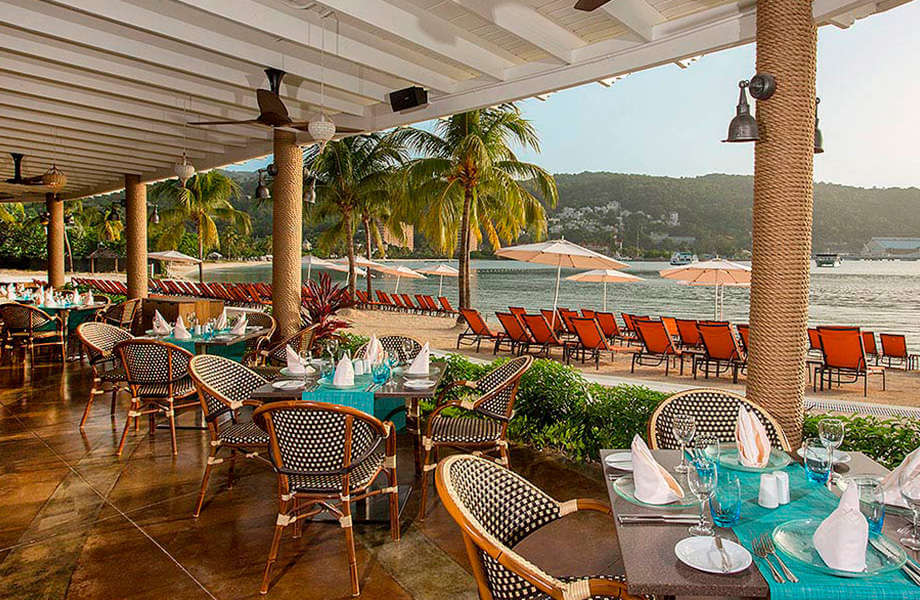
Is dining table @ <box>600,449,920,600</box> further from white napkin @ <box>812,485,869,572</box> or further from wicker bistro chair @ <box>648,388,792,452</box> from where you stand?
wicker bistro chair @ <box>648,388,792,452</box>

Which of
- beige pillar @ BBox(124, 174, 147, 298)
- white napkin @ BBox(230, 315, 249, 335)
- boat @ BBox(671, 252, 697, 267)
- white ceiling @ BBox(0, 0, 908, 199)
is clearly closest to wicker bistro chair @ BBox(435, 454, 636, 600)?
white ceiling @ BBox(0, 0, 908, 199)

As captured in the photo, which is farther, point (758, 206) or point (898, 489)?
point (758, 206)

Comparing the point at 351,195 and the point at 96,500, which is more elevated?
the point at 351,195

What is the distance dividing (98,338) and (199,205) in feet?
72.9

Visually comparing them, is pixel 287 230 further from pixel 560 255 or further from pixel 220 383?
pixel 560 255

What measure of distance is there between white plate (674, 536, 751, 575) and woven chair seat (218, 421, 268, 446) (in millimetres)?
2480

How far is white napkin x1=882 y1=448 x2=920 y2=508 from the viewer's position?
6.24 feet

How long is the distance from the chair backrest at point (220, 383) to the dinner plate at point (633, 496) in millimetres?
2293

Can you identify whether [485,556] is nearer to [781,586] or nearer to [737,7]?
[781,586]

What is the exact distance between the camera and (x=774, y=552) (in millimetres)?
1581

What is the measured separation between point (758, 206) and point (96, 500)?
13.7 ft

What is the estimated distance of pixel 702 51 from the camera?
4078mm

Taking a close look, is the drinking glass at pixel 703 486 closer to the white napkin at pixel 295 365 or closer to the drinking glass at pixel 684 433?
the drinking glass at pixel 684 433

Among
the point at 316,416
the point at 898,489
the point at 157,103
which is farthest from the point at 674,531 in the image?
the point at 157,103
